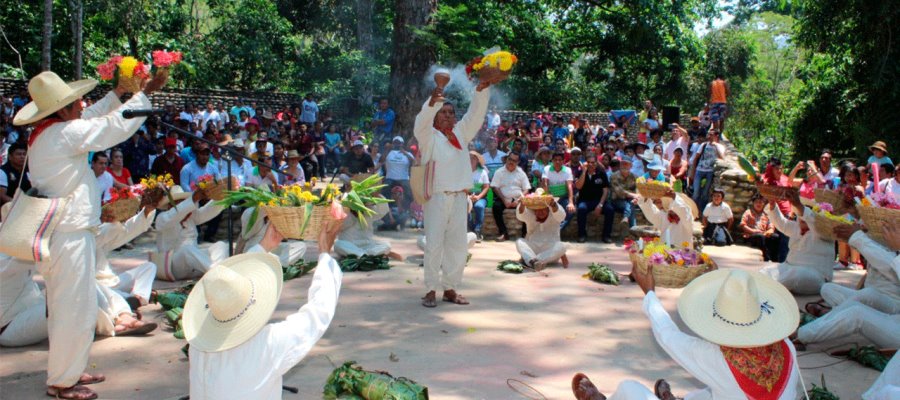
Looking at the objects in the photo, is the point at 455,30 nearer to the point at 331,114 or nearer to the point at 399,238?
the point at 399,238

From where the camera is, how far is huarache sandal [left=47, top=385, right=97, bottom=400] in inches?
199

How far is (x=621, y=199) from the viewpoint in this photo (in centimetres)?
1250

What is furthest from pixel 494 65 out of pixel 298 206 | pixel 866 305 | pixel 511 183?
pixel 511 183

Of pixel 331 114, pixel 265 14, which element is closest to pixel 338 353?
pixel 331 114

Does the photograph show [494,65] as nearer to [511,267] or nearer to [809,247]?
[511,267]

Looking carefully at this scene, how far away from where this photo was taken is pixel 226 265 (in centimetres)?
367

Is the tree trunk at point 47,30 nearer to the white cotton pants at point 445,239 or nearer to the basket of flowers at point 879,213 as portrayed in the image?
the white cotton pants at point 445,239

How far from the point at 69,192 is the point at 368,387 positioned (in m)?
2.27

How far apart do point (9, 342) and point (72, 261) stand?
1672mm

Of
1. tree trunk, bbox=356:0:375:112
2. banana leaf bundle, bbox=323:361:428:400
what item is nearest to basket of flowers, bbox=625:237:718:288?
banana leaf bundle, bbox=323:361:428:400

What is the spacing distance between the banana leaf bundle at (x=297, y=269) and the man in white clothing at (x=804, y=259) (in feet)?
16.4

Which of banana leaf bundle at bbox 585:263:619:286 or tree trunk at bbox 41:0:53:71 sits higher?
tree trunk at bbox 41:0:53:71

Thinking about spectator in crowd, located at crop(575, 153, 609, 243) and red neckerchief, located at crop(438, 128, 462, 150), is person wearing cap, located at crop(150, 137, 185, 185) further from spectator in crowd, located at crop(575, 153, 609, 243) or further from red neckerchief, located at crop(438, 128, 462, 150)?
spectator in crowd, located at crop(575, 153, 609, 243)

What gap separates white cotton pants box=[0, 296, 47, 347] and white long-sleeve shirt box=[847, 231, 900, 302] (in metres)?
6.68
